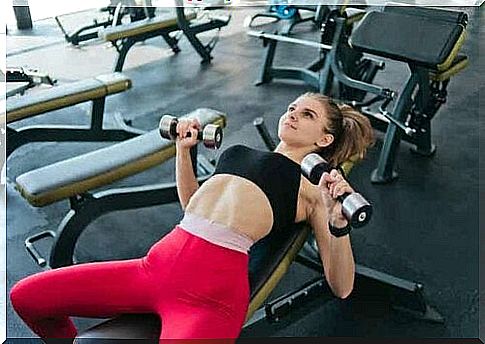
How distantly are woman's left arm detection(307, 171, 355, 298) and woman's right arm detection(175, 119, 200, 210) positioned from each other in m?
0.31

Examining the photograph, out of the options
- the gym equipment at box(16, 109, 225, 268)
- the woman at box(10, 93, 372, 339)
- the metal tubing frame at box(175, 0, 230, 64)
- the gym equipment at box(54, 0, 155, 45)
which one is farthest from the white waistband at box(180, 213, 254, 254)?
the gym equipment at box(54, 0, 155, 45)

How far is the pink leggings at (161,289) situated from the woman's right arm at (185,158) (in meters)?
0.22

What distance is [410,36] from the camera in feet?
7.76

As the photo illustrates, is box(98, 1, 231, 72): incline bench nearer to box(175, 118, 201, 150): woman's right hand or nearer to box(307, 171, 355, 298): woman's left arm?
box(175, 118, 201, 150): woman's right hand

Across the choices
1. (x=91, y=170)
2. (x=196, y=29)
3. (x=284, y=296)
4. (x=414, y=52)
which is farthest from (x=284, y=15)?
(x=284, y=296)

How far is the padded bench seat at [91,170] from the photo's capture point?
5.74 feet

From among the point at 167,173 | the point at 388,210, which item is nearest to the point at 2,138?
→ the point at 167,173

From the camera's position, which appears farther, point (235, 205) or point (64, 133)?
point (64, 133)

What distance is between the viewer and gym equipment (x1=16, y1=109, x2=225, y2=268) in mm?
1769

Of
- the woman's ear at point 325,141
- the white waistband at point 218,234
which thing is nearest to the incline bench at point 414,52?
the woman's ear at point 325,141

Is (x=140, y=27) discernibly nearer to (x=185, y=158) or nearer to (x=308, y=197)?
(x=185, y=158)

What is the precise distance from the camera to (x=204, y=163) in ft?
8.56

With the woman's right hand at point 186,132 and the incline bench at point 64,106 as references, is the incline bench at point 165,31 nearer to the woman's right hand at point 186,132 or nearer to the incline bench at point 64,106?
the incline bench at point 64,106

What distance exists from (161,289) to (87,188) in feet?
1.92
